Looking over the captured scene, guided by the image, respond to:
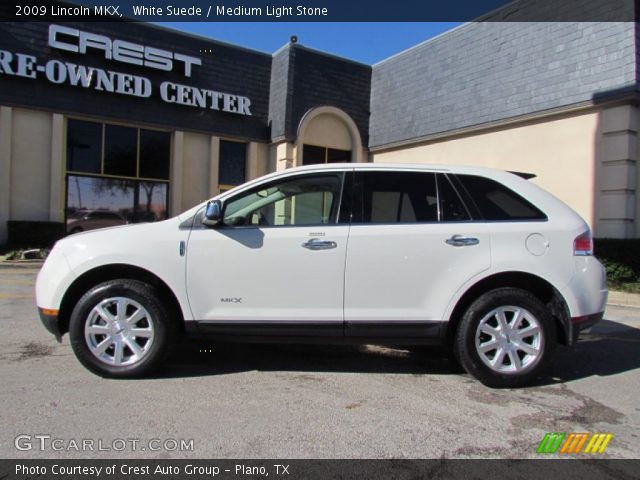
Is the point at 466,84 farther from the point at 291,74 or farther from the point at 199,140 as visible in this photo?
the point at 199,140

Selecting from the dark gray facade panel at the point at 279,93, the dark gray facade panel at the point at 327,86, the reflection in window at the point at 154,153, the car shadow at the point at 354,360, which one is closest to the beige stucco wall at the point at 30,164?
the reflection in window at the point at 154,153

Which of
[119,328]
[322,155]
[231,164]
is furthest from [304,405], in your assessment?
[231,164]

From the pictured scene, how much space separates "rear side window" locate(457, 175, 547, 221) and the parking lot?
1449 mm

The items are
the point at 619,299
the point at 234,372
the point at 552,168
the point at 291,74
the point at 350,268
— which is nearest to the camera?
the point at 350,268

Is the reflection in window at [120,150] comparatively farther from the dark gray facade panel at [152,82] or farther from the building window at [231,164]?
the building window at [231,164]

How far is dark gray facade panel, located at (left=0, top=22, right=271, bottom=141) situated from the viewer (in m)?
13.2

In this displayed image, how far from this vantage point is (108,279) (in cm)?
431

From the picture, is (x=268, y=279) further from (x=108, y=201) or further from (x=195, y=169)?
(x=195, y=169)

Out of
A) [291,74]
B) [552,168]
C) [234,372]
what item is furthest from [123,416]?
[291,74]

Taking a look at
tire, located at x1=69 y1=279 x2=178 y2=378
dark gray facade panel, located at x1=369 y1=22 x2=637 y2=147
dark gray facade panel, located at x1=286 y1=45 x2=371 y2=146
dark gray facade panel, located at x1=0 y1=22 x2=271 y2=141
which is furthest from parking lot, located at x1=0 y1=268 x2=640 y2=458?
dark gray facade panel, located at x1=286 y1=45 x2=371 y2=146

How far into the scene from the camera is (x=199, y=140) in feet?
51.9

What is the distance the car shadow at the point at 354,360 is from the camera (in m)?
4.62

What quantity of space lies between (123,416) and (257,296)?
1317mm

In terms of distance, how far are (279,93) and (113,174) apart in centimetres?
558
